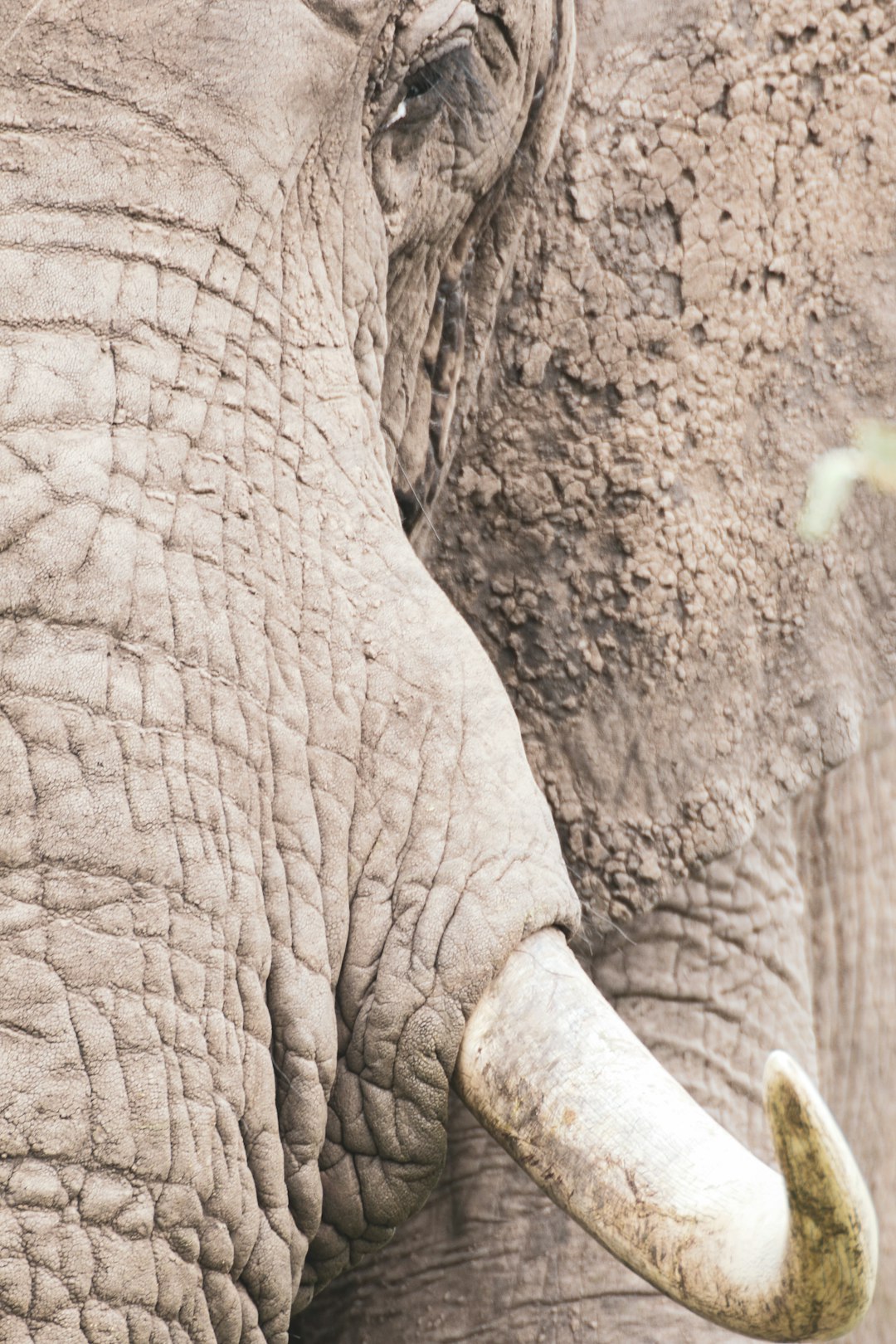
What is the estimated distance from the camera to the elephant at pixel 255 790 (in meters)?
1.17

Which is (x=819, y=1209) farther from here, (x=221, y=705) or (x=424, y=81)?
(x=424, y=81)

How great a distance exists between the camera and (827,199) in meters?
1.90

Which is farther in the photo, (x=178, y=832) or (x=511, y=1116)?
(x=511, y=1116)

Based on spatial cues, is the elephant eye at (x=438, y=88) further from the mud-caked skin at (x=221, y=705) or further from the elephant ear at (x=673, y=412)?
the elephant ear at (x=673, y=412)

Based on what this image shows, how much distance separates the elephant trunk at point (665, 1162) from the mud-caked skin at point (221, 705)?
54 millimetres

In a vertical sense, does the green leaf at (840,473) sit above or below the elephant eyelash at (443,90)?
below

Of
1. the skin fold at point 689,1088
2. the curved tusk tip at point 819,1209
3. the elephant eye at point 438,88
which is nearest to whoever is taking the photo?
the curved tusk tip at point 819,1209

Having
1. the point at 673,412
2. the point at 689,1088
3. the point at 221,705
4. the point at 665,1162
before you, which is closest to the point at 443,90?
the point at 673,412

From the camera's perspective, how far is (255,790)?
4.30 ft

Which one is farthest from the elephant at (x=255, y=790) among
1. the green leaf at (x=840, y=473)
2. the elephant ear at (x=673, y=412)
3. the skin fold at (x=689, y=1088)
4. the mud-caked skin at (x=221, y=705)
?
the green leaf at (x=840, y=473)

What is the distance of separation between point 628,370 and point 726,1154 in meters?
0.85

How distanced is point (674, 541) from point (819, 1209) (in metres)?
0.88

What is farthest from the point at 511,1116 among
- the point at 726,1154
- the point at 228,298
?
the point at 228,298

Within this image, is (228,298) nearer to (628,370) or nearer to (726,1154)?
(628,370)
